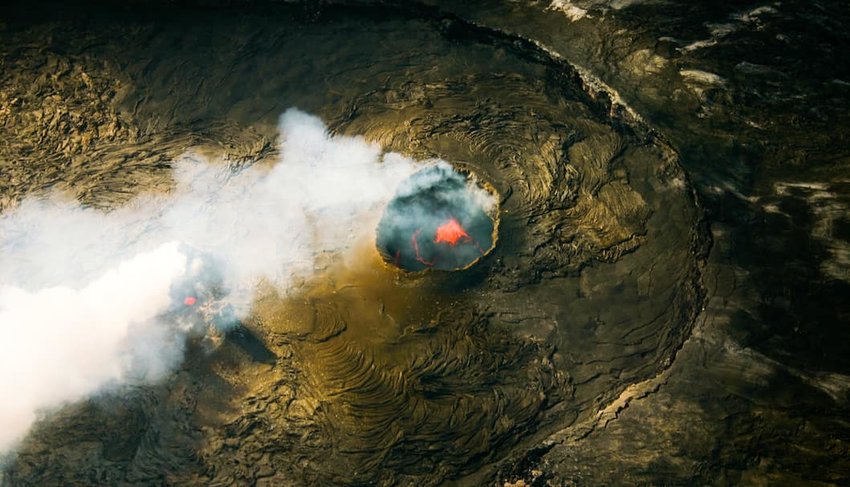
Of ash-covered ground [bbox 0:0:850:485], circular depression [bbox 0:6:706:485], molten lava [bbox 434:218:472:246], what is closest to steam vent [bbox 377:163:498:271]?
molten lava [bbox 434:218:472:246]

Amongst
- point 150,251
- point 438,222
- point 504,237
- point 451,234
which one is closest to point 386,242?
point 438,222

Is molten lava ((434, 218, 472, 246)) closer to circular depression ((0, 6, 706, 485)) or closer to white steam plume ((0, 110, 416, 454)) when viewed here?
circular depression ((0, 6, 706, 485))

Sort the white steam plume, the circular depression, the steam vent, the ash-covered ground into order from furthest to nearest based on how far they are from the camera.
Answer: the steam vent → the white steam plume → the circular depression → the ash-covered ground

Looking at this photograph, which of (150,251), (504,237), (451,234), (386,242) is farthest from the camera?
(451,234)

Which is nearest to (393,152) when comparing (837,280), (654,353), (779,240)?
(654,353)

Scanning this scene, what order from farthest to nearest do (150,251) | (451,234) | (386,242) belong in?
(451,234), (386,242), (150,251)

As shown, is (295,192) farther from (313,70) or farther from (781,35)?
(781,35)

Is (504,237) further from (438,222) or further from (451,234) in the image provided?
(438,222)
